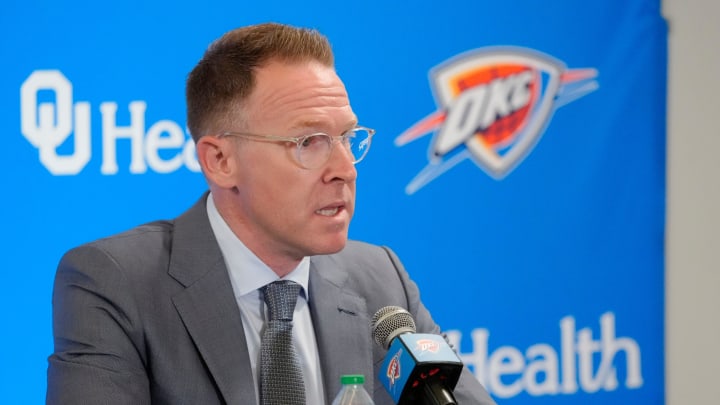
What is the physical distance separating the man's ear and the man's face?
3 centimetres

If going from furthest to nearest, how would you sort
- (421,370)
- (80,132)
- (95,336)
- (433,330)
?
(80,132)
(433,330)
(95,336)
(421,370)

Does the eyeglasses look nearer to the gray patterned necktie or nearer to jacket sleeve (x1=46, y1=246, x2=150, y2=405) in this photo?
the gray patterned necktie

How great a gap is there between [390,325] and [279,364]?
420 millimetres

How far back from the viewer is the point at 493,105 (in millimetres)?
3580

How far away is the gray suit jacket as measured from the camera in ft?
6.56

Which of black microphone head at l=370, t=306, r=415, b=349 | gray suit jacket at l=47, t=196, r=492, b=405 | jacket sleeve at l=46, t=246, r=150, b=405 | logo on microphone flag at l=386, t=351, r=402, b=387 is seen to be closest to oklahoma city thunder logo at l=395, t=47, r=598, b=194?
gray suit jacket at l=47, t=196, r=492, b=405

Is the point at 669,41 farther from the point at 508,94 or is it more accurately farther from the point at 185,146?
the point at 185,146

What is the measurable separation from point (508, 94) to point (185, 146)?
1186 mm

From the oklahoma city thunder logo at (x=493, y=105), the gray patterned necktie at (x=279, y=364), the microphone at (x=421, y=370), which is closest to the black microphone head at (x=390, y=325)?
the microphone at (x=421, y=370)

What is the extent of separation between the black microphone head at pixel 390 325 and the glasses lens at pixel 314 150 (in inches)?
18.2

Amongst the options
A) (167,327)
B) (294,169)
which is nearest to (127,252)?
(167,327)

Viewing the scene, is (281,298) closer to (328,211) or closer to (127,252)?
(328,211)

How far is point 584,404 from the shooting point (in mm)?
3715

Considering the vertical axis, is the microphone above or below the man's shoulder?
below
